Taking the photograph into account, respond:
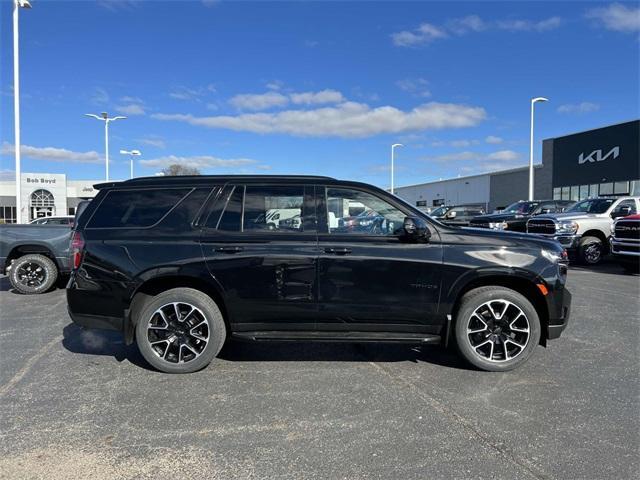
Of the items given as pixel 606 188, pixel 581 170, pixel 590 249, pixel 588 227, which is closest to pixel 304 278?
pixel 588 227

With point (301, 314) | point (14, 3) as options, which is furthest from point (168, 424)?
point (14, 3)

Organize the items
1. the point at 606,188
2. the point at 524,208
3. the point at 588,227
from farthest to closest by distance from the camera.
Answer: the point at 606,188 < the point at 524,208 < the point at 588,227

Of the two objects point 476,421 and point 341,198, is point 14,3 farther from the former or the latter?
point 476,421

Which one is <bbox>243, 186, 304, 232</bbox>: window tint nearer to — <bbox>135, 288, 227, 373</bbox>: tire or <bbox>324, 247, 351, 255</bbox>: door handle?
<bbox>324, 247, 351, 255</bbox>: door handle

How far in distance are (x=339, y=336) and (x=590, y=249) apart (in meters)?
11.7

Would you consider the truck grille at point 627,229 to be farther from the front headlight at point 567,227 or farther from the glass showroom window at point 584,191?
the glass showroom window at point 584,191

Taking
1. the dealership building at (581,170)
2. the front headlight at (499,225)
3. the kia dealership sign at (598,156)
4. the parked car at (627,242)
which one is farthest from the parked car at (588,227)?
the kia dealership sign at (598,156)

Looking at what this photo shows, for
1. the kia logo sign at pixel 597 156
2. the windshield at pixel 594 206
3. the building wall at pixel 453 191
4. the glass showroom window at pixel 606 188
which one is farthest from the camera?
the building wall at pixel 453 191

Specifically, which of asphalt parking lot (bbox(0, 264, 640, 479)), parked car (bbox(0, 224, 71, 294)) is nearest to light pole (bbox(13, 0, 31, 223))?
parked car (bbox(0, 224, 71, 294))

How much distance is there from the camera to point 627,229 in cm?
1162

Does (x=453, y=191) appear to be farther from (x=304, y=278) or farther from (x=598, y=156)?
(x=304, y=278)

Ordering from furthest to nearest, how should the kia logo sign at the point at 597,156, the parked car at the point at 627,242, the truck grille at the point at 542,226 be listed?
the kia logo sign at the point at 597,156 < the truck grille at the point at 542,226 < the parked car at the point at 627,242

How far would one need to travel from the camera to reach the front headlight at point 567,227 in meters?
13.2

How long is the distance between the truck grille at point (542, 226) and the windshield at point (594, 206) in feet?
4.65
